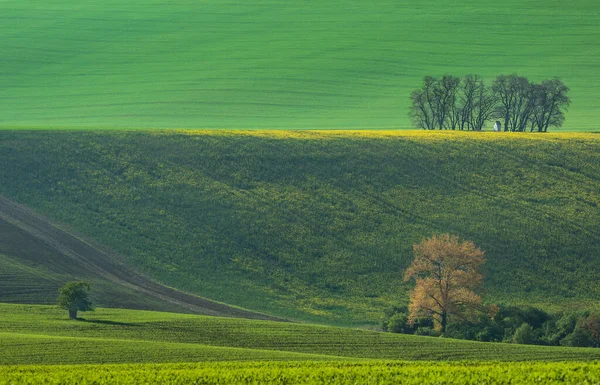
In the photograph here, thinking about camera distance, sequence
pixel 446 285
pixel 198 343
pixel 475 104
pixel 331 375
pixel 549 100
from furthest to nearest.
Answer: pixel 475 104 → pixel 549 100 → pixel 446 285 → pixel 198 343 → pixel 331 375

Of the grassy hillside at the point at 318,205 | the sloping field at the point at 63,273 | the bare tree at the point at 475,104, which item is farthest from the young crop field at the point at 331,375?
the bare tree at the point at 475,104

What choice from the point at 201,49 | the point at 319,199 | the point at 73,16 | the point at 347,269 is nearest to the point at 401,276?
the point at 347,269

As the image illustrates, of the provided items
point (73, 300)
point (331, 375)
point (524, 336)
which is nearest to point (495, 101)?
point (524, 336)

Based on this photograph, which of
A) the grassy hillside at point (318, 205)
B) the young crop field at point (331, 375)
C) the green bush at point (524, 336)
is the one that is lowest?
the green bush at point (524, 336)

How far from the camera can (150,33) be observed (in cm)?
13175

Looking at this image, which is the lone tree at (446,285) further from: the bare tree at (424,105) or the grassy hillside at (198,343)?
the bare tree at (424,105)

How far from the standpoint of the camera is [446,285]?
54.4 m

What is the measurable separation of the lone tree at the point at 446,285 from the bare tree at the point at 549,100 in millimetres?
40422

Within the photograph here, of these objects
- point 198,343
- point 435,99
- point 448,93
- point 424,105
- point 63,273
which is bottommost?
point 198,343

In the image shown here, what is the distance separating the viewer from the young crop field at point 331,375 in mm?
25297

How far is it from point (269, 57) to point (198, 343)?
81.7m

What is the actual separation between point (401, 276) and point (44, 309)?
2319 centimetres

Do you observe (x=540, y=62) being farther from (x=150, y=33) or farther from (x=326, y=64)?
(x=150, y=33)

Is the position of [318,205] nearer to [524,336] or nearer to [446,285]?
[446,285]
